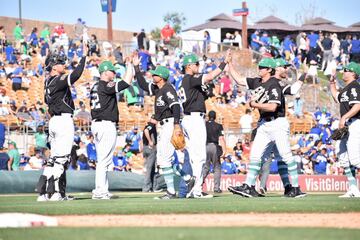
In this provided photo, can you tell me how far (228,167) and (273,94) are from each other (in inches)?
438

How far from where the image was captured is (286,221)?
34.2ft

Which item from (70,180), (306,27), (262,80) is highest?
(306,27)

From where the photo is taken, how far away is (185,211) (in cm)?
1177

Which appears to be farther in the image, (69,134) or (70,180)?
(70,180)

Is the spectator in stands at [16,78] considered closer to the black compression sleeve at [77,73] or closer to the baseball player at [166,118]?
the baseball player at [166,118]

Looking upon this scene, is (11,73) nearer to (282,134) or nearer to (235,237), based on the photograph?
(282,134)

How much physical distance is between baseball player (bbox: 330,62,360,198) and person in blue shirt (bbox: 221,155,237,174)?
33.0 ft

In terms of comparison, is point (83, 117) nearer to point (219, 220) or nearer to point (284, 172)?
point (284, 172)

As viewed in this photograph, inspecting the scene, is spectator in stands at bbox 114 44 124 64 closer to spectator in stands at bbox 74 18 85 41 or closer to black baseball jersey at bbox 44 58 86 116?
spectator in stands at bbox 74 18 85 41

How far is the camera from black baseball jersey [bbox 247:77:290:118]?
14.3m

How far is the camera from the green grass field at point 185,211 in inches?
337

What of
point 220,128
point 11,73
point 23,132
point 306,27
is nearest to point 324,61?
point 306,27

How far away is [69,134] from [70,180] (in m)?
5.95

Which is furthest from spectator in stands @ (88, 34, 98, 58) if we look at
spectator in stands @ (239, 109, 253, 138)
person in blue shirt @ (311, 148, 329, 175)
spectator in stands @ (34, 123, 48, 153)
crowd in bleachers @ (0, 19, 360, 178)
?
person in blue shirt @ (311, 148, 329, 175)
